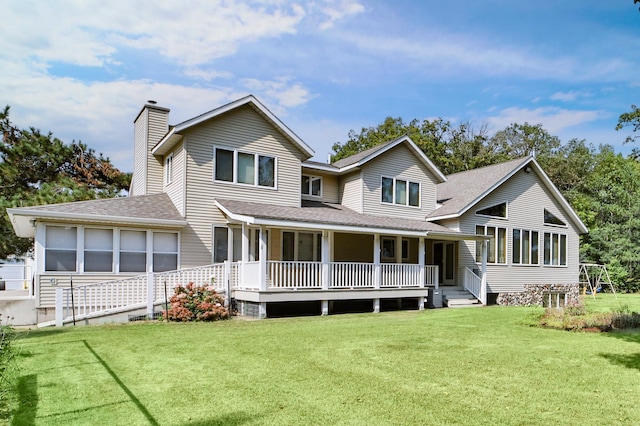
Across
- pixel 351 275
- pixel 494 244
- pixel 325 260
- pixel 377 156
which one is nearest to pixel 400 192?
pixel 377 156

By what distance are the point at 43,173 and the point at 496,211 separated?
24.4 metres

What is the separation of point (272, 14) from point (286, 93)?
413 inches

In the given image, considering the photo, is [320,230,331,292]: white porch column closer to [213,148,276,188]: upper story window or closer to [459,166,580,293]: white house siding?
[213,148,276,188]: upper story window

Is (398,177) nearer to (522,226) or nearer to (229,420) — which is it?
(522,226)

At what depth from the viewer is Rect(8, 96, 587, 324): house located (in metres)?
14.7

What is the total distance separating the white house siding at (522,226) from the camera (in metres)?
22.6

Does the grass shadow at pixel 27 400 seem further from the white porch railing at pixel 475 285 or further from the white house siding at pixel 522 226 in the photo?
the white house siding at pixel 522 226

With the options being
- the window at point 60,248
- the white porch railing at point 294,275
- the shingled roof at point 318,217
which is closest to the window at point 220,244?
the shingled roof at point 318,217

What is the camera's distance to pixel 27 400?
5.86m

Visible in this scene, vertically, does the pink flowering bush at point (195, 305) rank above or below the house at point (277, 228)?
below

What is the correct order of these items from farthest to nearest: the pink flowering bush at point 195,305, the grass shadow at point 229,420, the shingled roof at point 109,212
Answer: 1. the shingled roof at point 109,212
2. the pink flowering bush at point 195,305
3. the grass shadow at point 229,420

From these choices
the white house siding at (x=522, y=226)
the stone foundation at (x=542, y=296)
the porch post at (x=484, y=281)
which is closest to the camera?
the porch post at (x=484, y=281)

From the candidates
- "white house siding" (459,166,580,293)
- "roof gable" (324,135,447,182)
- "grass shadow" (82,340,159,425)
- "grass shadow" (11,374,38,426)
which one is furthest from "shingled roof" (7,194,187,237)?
"white house siding" (459,166,580,293)

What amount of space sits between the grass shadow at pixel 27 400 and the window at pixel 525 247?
21843 mm
